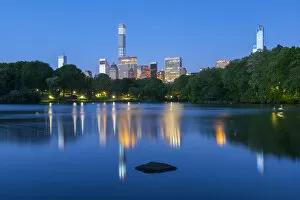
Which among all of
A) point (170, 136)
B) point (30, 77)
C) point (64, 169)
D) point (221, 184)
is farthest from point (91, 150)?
point (30, 77)

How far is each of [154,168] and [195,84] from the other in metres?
108

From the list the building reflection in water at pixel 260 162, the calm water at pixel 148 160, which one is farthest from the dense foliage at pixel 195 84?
the building reflection in water at pixel 260 162

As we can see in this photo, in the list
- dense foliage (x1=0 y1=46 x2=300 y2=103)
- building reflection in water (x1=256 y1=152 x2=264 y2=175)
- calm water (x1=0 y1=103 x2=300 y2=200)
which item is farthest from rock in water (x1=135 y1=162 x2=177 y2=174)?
dense foliage (x1=0 y1=46 x2=300 y2=103)

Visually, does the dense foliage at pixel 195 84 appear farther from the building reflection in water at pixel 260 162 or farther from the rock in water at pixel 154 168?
the rock in water at pixel 154 168

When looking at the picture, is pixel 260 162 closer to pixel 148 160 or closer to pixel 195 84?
pixel 148 160

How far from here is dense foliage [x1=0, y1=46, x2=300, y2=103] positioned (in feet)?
Result: 227

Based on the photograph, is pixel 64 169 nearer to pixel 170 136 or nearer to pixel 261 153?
pixel 261 153

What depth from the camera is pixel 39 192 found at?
8875 mm

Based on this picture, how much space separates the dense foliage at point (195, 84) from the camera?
69125 mm

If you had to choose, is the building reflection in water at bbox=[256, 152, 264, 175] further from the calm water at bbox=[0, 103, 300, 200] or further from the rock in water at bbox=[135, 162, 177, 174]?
the rock in water at bbox=[135, 162, 177, 174]

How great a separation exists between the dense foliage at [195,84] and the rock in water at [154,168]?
179 ft

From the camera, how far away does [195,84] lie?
117625 millimetres

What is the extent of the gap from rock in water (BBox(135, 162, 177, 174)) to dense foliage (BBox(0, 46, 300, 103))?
54.5 metres

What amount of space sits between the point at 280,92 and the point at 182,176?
71204 millimetres
